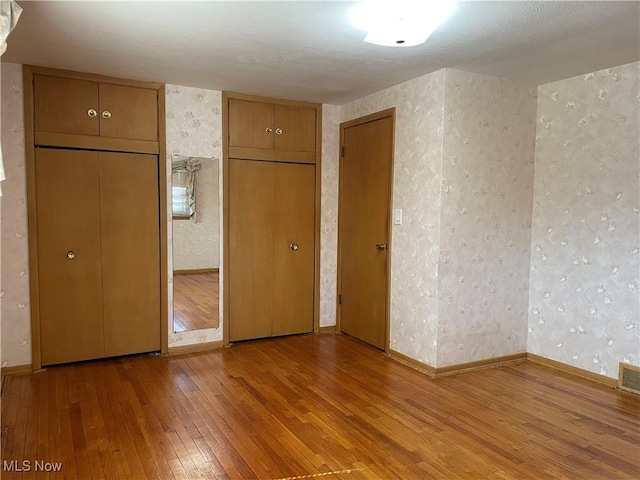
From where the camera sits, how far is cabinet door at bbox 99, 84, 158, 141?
3.74 metres

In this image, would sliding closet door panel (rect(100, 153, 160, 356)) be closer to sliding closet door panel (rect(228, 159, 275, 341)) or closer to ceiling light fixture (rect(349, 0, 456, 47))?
sliding closet door panel (rect(228, 159, 275, 341))

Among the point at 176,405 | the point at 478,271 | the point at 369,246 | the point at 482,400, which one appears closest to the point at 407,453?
the point at 482,400

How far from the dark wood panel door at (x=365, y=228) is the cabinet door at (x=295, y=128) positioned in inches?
14.2

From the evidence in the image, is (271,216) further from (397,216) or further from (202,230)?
(397,216)

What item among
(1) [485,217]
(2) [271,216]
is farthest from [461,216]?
(2) [271,216]

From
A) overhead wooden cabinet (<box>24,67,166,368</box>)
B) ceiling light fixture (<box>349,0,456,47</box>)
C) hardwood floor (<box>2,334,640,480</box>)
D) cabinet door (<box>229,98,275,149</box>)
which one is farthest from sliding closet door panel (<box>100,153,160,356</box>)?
ceiling light fixture (<box>349,0,456,47</box>)

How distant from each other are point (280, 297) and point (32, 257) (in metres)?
2.12

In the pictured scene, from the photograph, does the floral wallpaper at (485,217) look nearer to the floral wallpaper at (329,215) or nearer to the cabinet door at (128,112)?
the floral wallpaper at (329,215)

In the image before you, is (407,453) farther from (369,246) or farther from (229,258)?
(229,258)

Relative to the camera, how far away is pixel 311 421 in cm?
281

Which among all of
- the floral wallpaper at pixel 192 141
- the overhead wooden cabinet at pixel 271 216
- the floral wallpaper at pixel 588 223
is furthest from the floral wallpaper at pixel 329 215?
the floral wallpaper at pixel 588 223

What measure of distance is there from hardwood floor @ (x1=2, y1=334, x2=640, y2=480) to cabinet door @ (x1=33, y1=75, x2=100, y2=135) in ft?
6.16

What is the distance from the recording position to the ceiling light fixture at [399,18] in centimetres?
232

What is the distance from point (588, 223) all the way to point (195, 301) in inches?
129
